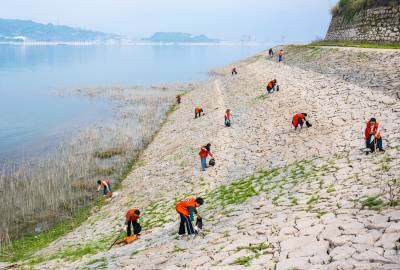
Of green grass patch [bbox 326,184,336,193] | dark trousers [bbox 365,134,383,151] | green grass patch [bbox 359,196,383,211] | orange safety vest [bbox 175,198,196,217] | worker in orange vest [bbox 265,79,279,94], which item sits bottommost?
orange safety vest [bbox 175,198,196,217]

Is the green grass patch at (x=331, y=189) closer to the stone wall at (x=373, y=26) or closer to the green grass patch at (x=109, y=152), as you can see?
the green grass patch at (x=109, y=152)

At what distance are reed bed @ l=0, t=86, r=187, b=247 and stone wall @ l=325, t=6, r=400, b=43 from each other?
26.5 m

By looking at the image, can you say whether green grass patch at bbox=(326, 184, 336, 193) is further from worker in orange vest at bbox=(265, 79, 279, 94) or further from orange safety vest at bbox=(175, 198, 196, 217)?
worker in orange vest at bbox=(265, 79, 279, 94)

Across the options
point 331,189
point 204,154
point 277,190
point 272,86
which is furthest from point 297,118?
point 272,86

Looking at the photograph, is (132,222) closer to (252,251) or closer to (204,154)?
(252,251)

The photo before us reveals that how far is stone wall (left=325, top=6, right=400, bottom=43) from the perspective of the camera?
4069cm

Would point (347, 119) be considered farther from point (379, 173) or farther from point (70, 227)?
point (70, 227)

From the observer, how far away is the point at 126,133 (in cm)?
3875

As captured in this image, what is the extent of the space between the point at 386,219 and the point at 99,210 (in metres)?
16.2

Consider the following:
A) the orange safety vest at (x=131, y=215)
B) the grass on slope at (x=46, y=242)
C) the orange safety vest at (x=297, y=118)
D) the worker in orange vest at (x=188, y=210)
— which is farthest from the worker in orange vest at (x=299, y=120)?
the grass on slope at (x=46, y=242)

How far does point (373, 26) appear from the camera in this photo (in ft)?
145

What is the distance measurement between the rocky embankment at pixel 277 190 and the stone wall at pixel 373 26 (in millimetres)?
9192

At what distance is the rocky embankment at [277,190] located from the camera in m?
9.97

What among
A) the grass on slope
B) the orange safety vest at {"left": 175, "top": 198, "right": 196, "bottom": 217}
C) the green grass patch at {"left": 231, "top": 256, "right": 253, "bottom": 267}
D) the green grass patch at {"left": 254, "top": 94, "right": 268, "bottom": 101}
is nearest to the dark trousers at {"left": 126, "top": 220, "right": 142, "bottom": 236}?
the grass on slope
